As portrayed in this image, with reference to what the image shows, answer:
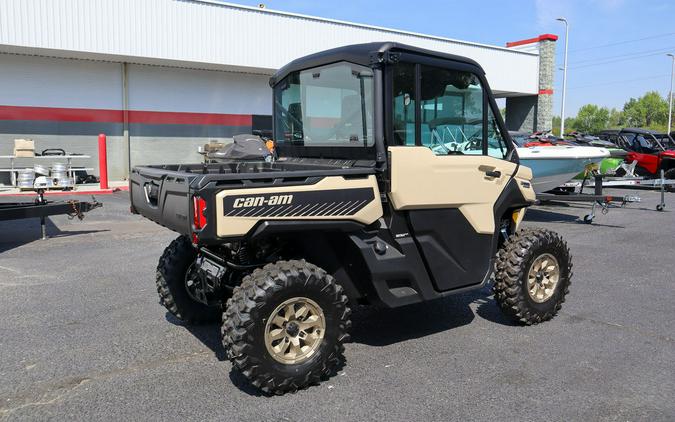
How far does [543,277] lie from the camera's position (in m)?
5.14

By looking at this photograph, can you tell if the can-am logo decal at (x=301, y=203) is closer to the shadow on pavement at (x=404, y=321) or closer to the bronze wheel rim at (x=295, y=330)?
the bronze wheel rim at (x=295, y=330)

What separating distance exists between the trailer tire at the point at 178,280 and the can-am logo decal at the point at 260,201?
1.51 metres

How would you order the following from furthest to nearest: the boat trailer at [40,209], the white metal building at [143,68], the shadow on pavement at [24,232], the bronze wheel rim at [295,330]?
the white metal building at [143,68], the shadow on pavement at [24,232], the boat trailer at [40,209], the bronze wheel rim at [295,330]

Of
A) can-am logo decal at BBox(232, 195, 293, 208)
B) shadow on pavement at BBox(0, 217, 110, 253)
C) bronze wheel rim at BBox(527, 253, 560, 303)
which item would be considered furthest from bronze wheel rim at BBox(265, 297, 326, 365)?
shadow on pavement at BBox(0, 217, 110, 253)

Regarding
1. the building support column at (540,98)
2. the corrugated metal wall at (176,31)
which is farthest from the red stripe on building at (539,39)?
the corrugated metal wall at (176,31)

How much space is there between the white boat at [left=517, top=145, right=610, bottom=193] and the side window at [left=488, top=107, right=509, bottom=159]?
22.4ft

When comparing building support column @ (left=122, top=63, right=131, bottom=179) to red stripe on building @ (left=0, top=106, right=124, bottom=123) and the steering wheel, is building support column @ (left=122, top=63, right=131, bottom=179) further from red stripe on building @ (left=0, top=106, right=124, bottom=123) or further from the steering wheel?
the steering wheel

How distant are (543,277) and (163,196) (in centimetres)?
335

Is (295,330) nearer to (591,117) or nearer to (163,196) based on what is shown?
(163,196)

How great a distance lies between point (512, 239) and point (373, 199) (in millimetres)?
1630

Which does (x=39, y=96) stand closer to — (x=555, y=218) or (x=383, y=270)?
Result: (x=555, y=218)

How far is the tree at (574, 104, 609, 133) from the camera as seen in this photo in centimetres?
10694

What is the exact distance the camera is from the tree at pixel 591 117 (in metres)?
107

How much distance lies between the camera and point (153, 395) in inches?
144
